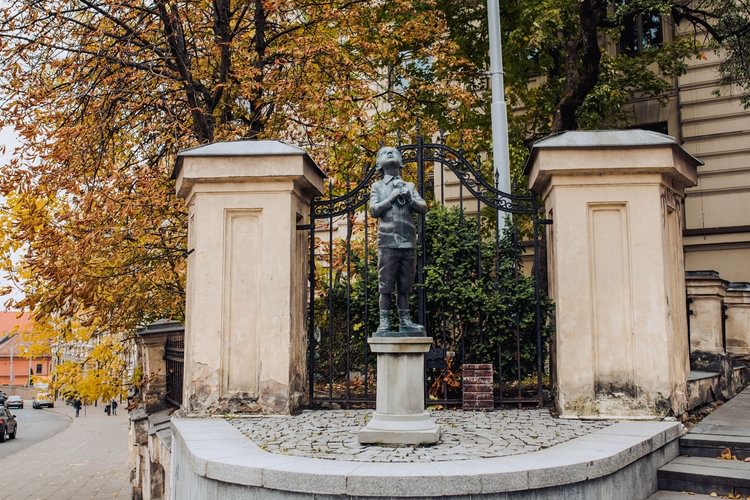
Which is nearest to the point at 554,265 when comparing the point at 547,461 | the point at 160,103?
the point at 547,461

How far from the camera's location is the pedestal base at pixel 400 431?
243 inches

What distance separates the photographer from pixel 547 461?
5117 mm

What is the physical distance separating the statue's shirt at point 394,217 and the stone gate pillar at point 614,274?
78.5 inches

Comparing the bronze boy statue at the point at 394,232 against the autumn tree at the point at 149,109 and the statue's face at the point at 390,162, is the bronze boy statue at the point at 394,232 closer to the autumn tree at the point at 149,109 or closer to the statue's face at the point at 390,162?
the statue's face at the point at 390,162

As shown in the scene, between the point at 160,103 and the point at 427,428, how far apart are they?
29.8ft

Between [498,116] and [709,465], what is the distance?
7.18 meters

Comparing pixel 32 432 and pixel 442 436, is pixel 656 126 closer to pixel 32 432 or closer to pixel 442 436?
pixel 442 436

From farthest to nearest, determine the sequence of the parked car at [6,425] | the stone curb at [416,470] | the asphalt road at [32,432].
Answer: the parked car at [6,425] → the asphalt road at [32,432] → the stone curb at [416,470]

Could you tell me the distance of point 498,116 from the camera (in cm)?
1200

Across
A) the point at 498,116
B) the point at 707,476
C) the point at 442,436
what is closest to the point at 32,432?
the point at 498,116

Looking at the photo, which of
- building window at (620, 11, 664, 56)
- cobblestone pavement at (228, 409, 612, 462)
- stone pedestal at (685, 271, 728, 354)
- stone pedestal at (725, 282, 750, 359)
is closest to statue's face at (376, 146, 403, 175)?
cobblestone pavement at (228, 409, 612, 462)

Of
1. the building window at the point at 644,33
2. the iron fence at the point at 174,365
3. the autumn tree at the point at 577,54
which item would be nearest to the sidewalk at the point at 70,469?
the iron fence at the point at 174,365

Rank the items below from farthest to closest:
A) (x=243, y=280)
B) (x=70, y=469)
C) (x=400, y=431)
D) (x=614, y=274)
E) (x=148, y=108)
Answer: (x=70, y=469) → (x=148, y=108) → (x=243, y=280) → (x=614, y=274) → (x=400, y=431)

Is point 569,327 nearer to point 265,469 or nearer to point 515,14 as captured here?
point 265,469
